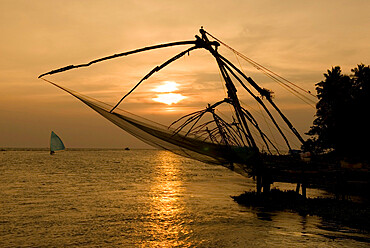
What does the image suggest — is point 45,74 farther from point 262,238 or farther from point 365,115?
point 365,115

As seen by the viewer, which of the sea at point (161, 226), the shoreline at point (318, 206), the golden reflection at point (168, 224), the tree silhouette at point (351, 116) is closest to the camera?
the sea at point (161, 226)

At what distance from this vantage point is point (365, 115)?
22.0 meters

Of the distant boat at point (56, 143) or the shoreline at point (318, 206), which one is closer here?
the shoreline at point (318, 206)

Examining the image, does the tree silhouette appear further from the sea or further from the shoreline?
the sea

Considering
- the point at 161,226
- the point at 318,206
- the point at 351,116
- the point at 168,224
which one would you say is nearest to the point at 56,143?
the point at 351,116

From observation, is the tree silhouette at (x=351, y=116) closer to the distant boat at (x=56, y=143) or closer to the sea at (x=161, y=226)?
the sea at (x=161, y=226)

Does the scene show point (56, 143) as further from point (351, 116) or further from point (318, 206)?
point (318, 206)

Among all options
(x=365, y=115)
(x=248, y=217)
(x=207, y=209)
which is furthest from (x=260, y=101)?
(x=365, y=115)

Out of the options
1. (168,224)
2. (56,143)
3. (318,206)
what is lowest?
(168,224)

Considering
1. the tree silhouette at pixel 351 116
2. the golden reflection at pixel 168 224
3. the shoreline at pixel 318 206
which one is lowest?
the golden reflection at pixel 168 224

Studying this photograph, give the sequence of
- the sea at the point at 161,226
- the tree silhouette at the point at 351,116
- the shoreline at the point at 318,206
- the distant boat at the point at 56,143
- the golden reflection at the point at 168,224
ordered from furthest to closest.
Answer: the distant boat at the point at 56,143 → the tree silhouette at the point at 351,116 → the shoreline at the point at 318,206 → the golden reflection at the point at 168,224 → the sea at the point at 161,226

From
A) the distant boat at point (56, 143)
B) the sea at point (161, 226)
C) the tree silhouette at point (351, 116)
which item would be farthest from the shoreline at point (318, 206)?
the distant boat at point (56, 143)

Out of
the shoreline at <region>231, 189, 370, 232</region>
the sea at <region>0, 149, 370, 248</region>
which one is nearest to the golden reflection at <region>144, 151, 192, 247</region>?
the sea at <region>0, 149, 370, 248</region>

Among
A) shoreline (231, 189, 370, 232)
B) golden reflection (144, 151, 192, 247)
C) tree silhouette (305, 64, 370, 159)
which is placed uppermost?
tree silhouette (305, 64, 370, 159)
